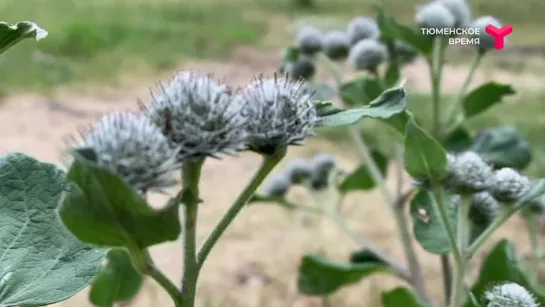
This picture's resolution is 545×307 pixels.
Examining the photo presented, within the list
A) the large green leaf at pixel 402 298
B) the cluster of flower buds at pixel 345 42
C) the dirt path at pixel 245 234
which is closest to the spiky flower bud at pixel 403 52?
the cluster of flower buds at pixel 345 42

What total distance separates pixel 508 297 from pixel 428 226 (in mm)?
188

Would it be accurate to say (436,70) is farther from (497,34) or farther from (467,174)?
(467,174)

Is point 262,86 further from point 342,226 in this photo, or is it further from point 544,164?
point 544,164

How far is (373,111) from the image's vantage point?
39 centimetres

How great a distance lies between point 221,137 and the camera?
317 mm

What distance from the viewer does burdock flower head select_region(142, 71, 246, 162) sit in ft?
1.01

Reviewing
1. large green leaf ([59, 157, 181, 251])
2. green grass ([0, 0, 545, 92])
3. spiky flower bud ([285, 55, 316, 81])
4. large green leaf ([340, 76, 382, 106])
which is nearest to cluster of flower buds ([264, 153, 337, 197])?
spiky flower bud ([285, 55, 316, 81])

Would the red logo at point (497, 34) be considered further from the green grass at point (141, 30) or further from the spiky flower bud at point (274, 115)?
the green grass at point (141, 30)

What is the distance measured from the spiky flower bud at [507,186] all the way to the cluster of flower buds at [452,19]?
0.25 meters

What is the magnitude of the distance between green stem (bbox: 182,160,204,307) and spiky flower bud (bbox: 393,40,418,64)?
0.58 metres

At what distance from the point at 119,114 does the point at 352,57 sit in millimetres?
549

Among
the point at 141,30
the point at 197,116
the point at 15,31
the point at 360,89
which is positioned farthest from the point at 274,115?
the point at 141,30

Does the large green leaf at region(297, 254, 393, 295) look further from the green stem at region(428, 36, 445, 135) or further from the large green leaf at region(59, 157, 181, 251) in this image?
the large green leaf at region(59, 157, 181, 251)

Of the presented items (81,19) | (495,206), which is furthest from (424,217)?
(81,19)
